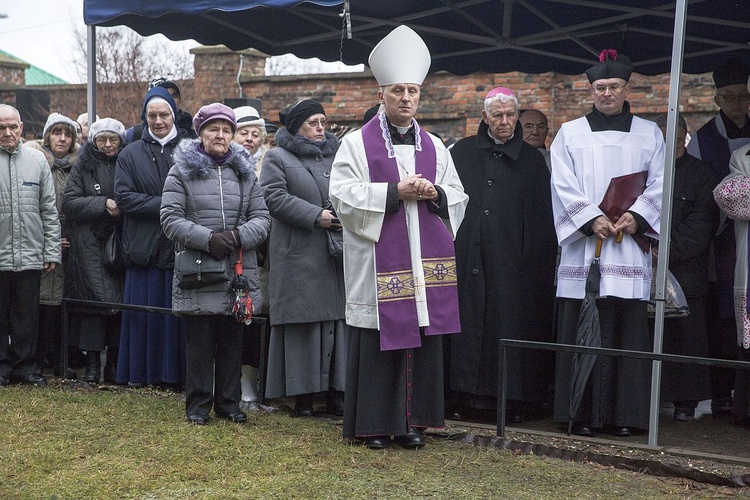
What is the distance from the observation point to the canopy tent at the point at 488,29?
24.1 ft

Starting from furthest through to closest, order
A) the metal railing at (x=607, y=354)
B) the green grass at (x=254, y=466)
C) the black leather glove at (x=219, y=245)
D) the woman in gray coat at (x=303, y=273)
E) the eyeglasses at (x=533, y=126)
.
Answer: the eyeglasses at (x=533, y=126) < the woman in gray coat at (x=303, y=273) < the black leather glove at (x=219, y=245) < the metal railing at (x=607, y=354) < the green grass at (x=254, y=466)

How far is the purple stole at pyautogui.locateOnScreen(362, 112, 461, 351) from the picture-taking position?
523cm

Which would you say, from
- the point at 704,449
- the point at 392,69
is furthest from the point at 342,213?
the point at 704,449

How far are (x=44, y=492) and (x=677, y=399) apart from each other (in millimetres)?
3770

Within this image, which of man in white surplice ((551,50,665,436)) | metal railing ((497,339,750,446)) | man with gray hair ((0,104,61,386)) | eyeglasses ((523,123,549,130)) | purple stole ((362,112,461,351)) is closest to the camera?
metal railing ((497,339,750,446))

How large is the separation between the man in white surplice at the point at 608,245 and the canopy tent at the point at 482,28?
139 centimetres

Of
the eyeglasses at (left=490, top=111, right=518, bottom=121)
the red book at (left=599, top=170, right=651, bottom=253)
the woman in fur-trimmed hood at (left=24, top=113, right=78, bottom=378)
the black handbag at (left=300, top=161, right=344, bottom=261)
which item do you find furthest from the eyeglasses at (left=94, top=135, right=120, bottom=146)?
the red book at (left=599, top=170, right=651, bottom=253)

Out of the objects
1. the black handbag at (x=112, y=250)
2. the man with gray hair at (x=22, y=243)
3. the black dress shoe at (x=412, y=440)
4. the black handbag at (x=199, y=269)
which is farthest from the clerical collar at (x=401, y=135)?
the man with gray hair at (x=22, y=243)

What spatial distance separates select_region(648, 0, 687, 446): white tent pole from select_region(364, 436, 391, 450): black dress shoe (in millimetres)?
1399

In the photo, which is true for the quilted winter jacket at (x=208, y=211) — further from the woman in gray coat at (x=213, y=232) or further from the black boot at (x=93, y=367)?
the black boot at (x=93, y=367)

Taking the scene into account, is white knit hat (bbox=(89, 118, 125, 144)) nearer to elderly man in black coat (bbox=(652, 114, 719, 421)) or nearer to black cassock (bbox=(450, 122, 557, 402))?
black cassock (bbox=(450, 122, 557, 402))

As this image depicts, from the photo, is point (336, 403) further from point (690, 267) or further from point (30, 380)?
point (690, 267)

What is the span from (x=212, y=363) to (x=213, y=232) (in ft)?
2.43

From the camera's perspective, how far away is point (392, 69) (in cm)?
530
